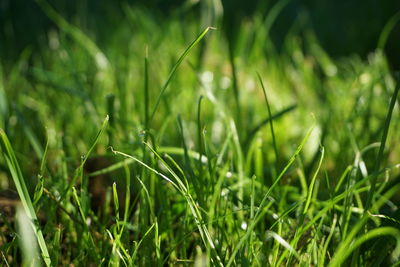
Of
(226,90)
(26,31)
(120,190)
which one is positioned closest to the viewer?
(120,190)

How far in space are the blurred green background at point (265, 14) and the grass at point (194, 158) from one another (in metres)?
0.15

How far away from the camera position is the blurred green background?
238 cm

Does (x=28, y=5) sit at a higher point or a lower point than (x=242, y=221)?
higher

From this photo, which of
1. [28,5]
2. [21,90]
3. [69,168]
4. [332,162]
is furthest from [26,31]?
[332,162]

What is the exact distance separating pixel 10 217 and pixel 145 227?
0.26m

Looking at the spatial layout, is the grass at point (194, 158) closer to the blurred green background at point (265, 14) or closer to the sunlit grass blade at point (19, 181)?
the sunlit grass blade at point (19, 181)

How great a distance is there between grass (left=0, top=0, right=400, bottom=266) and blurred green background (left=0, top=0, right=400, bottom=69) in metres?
0.15

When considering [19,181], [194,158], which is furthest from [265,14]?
[19,181]

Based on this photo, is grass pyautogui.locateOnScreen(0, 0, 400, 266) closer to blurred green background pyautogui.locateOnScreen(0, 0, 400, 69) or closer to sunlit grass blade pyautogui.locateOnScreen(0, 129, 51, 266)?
sunlit grass blade pyautogui.locateOnScreen(0, 129, 51, 266)

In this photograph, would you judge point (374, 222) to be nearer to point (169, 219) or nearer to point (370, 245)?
point (370, 245)

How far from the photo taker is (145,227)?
0.83m

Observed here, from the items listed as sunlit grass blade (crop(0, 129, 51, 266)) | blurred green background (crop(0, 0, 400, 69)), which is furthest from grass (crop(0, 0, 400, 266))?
blurred green background (crop(0, 0, 400, 69))

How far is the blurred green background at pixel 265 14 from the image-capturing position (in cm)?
238

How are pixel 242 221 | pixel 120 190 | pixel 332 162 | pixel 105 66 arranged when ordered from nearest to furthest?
1. pixel 242 221
2. pixel 120 190
3. pixel 332 162
4. pixel 105 66
